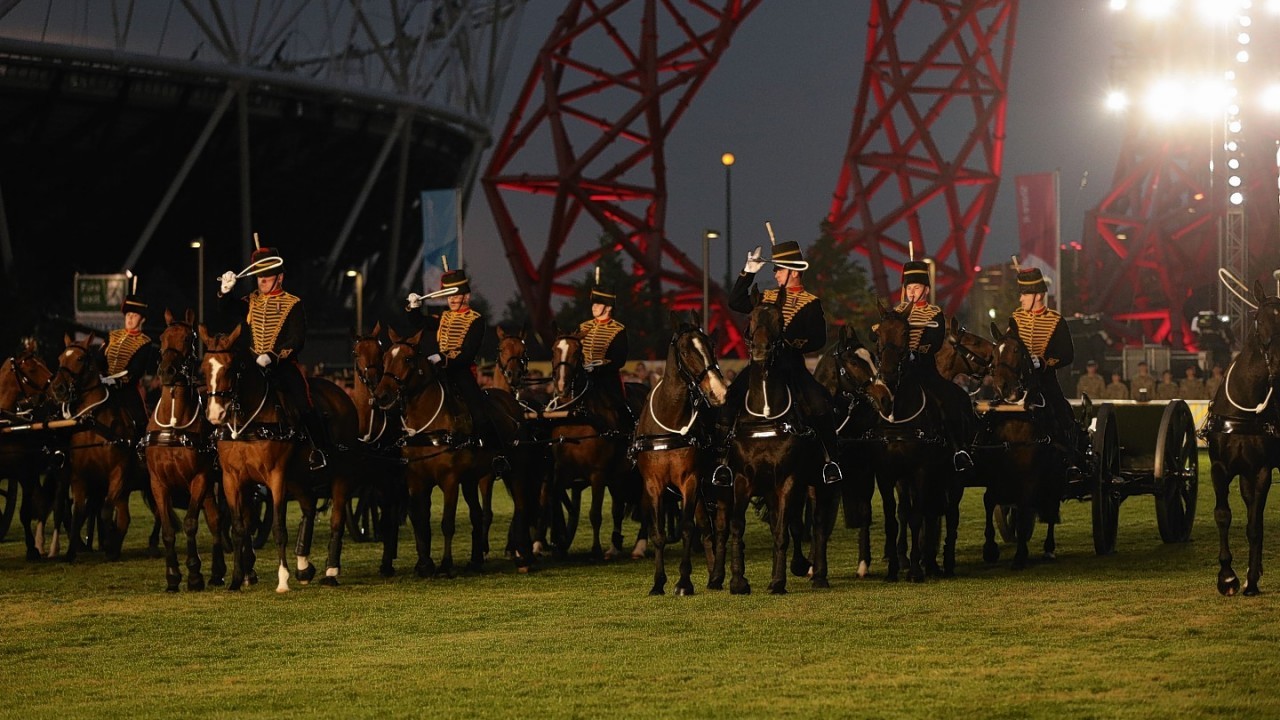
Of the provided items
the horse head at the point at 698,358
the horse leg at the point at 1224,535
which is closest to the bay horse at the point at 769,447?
the horse head at the point at 698,358

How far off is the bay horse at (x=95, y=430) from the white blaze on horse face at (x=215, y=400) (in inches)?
131

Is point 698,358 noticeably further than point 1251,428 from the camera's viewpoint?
Yes

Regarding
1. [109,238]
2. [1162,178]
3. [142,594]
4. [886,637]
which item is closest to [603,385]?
[142,594]

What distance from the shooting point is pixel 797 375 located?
1509cm

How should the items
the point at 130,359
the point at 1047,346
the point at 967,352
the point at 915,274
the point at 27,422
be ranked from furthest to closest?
the point at 27,422
the point at 130,359
the point at 967,352
the point at 1047,346
the point at 915,274

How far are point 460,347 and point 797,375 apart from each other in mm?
4072

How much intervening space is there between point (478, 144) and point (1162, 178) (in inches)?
1707

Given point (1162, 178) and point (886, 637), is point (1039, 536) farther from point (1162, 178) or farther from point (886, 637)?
point (1162, 178)

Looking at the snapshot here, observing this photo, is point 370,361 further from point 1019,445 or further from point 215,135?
point 215,135

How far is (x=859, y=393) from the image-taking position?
16.1 meters

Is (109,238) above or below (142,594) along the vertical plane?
above

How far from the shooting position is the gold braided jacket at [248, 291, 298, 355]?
16.4m

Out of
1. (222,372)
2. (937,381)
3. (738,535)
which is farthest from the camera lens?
(937,381)

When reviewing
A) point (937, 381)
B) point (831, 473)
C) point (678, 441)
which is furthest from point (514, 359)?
point (831, 473)
